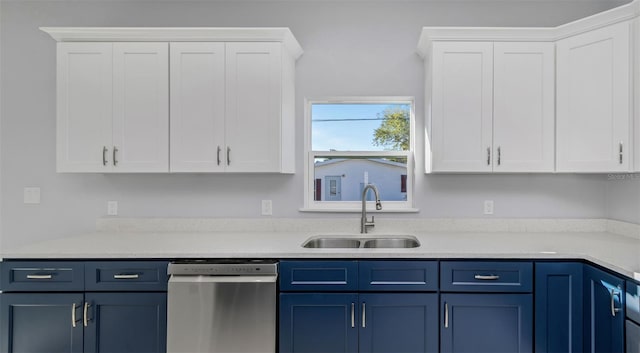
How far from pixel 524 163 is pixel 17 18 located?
393 centimetres

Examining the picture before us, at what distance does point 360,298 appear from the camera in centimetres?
193

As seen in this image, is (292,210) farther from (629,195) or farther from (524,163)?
(629,195)

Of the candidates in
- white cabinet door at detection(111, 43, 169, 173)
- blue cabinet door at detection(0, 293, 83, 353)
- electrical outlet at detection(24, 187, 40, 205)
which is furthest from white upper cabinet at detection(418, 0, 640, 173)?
electrical outlet at detection(24, 187, 40, 205)

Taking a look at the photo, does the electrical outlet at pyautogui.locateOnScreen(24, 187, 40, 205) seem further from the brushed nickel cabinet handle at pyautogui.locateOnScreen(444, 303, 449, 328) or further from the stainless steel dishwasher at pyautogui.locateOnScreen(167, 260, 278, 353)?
the brushed nickel cabinet handle at pyautogui.locateOnScreen(444, 303, 449, 328)

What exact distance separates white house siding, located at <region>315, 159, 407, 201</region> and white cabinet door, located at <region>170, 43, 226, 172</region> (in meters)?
0.84

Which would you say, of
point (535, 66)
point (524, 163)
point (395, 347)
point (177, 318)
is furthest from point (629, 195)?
point (177, 318)

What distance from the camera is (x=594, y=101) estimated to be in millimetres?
2174

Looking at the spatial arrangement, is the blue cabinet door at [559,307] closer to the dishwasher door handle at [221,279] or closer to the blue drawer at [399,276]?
the blue drawer at [399,276]

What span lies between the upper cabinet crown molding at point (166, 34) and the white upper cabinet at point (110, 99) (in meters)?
0.05

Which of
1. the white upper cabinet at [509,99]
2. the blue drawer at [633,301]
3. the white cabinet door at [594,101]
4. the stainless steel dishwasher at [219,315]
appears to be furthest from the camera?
the white upper cabinet at [509,99]

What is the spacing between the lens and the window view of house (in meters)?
2.72

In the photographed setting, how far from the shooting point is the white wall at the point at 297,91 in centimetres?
263

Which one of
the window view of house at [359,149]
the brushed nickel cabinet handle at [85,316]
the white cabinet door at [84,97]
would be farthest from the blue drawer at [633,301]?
the white cabinet door at [84,97]

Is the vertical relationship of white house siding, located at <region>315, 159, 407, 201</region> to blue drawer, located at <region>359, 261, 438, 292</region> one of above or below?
above
